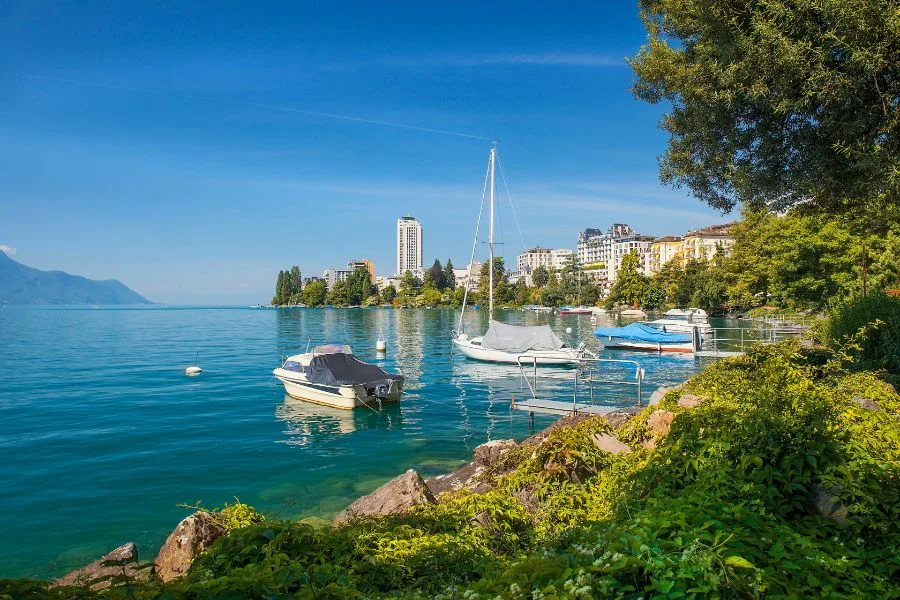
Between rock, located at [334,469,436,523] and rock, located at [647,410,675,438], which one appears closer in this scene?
rock, located at [334,469,436,523]

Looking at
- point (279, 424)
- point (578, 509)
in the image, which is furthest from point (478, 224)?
point (578, 509)

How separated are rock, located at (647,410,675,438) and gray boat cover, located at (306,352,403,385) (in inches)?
629

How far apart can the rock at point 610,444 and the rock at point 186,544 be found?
518cm

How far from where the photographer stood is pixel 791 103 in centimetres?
1022

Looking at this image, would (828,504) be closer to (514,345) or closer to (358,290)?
(514,345)

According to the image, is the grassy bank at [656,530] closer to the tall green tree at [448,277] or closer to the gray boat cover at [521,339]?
the gray boat cover at [521,339]

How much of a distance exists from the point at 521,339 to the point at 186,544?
30912 mm

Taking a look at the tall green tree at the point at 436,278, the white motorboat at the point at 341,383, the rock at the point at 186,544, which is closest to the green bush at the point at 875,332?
the rock at the point at 186,544

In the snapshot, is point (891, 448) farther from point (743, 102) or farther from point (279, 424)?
point (279, 424)

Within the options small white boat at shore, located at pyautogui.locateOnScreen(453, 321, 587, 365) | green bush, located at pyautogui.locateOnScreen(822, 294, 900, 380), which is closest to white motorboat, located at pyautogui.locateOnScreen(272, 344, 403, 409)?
small white boat at shore, located at pyautogui.locateOnScreen(453, 321, 587, 365)

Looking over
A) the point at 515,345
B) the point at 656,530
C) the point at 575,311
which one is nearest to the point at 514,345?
the point at 515,345

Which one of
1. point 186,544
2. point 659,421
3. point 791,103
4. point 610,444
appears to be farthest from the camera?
point 791,103

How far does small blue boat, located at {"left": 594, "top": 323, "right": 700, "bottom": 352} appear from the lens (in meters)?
40.9

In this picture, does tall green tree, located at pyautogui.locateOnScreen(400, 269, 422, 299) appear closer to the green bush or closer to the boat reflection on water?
the boat reflection on water
